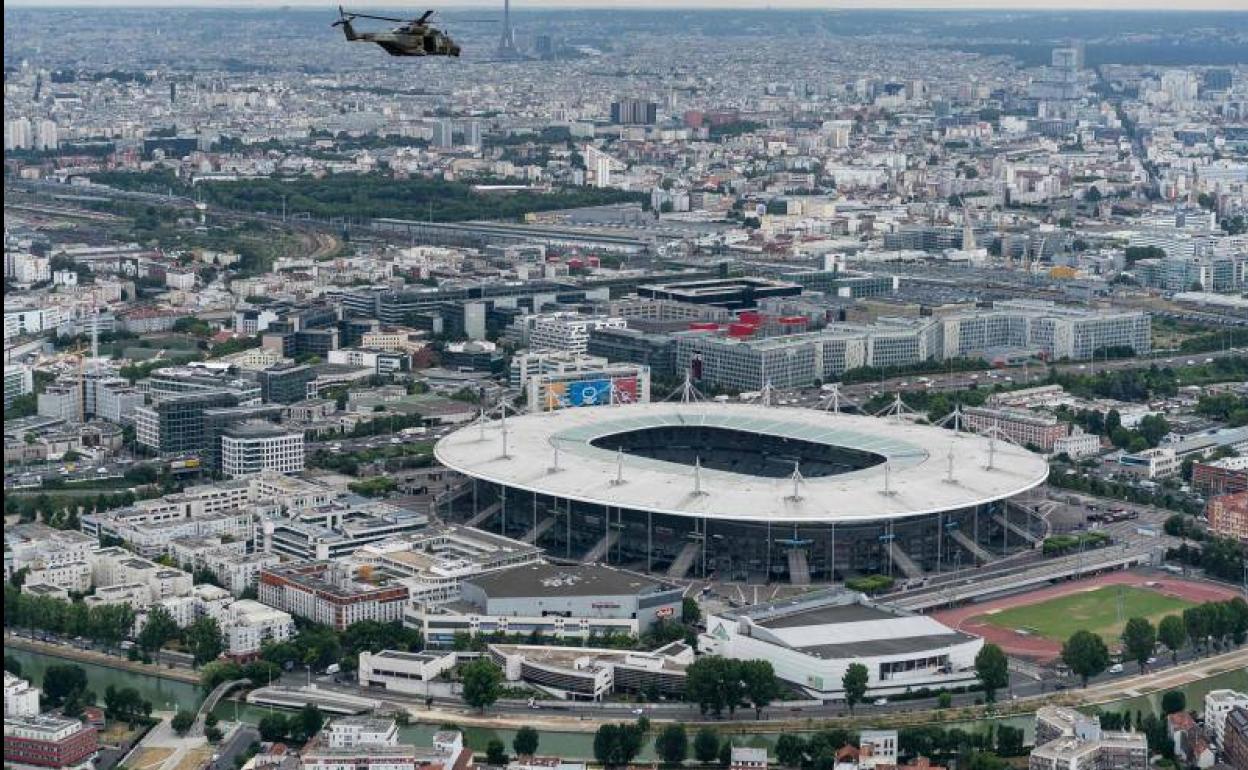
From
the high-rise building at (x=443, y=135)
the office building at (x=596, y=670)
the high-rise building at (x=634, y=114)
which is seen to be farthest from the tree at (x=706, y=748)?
the high-rise building at (x=634, y=114)

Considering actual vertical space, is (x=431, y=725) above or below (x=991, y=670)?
below

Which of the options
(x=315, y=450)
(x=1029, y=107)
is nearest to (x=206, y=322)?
(x=315, y=450)

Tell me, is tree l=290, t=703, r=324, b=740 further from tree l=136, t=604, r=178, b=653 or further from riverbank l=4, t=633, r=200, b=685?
tree l=136, t=604, r=178, b=653

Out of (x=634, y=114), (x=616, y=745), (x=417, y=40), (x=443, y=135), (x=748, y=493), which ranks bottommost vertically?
(x=616, y=745)

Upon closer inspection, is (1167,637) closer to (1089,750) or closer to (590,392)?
(1089,750)

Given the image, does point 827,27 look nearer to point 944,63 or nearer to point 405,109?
point 944,63

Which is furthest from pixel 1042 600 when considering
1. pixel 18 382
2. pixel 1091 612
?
pixel 18 382

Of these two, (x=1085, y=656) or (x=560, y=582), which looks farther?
(x=560, y=582)
